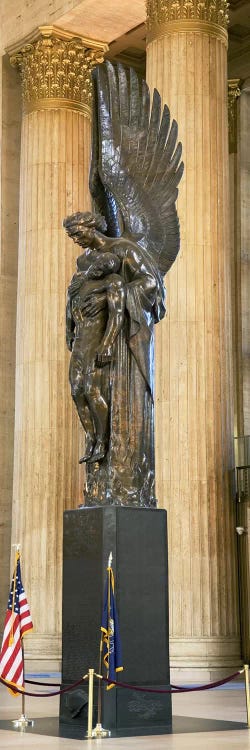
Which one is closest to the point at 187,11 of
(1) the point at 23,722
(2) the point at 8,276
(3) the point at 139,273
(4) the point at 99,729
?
(2) the point at 8,276

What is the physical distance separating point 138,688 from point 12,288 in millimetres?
15008

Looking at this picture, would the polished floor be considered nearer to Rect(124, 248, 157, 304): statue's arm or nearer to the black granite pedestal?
the black granite pedestal

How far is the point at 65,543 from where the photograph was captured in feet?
33.2

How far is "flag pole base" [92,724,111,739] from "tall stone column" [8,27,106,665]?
1119 cm

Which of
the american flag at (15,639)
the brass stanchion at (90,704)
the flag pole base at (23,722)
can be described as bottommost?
the flag pole base at (23,722)

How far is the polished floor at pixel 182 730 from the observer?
334 inches

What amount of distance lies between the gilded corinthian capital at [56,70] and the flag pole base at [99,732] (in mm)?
15332

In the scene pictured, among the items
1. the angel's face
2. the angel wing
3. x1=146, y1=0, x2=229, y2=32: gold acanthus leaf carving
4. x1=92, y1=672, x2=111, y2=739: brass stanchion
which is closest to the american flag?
x1=92, y1=672, x2=111, y2=739: brass stanchion

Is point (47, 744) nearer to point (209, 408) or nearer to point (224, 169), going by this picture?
point (209, 408)

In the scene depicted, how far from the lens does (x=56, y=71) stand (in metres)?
22.5

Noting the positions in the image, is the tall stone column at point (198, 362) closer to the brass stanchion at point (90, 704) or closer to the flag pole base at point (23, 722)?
the flag pole base at point (23, 722)

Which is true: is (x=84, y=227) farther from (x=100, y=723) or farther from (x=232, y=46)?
(x=232, y=46)

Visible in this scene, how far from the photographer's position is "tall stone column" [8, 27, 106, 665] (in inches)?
815

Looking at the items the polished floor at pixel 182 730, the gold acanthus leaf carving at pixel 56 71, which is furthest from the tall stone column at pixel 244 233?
the polished floor at pixel 182 730
